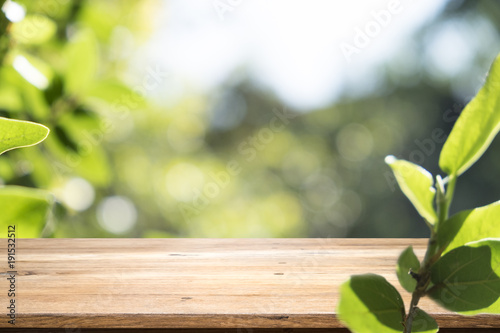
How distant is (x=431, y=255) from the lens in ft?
0.60

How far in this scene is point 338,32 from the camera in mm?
7320

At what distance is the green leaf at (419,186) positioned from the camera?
0.19m

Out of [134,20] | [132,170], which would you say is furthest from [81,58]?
[132,170]

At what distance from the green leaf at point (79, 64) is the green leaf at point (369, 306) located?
0.52 m

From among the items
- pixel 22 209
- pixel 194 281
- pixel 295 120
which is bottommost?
pixel 295 120

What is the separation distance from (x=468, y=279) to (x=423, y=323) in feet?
0.08

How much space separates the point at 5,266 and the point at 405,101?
28.7 feet

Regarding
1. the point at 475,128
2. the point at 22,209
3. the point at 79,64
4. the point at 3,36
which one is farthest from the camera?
the point at 79,64

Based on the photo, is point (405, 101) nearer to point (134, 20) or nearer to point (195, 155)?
point (195, 155)

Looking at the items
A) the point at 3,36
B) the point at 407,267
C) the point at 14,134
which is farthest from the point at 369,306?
the point at 3,36

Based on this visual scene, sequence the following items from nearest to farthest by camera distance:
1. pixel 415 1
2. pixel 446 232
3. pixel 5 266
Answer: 1. pixel 446 232
2. pixel 5 266
3. pixel 415 1

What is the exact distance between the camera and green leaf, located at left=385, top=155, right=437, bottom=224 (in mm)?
188

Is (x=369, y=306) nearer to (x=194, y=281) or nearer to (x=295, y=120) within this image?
(x=194, y=281)

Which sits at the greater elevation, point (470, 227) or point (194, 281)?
point (470, 227)
